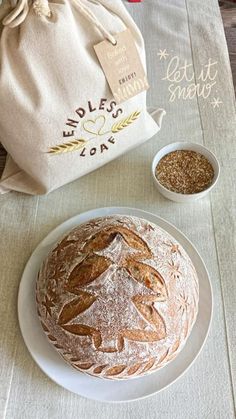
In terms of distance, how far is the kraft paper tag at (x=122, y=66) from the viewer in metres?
0.73

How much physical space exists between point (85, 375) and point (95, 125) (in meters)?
0.40

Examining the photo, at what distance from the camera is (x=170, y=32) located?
1.07 m

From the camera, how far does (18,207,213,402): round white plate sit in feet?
2.11

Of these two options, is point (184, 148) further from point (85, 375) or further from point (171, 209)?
point (85, 375)

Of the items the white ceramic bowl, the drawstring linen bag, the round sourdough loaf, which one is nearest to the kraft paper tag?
the drawstring linen bag

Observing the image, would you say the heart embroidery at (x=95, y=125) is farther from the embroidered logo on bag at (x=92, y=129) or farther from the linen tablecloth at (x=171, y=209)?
the linen tablecloth at (x=171, y=209)

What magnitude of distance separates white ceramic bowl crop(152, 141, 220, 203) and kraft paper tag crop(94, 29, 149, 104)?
128mm

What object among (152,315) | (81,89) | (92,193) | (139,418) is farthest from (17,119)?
(139,418)

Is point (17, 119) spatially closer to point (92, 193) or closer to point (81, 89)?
point (81, 89)

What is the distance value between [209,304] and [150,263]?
15 centimetres

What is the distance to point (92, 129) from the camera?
0.76 m

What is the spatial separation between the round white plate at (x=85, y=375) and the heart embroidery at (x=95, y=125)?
181 mm

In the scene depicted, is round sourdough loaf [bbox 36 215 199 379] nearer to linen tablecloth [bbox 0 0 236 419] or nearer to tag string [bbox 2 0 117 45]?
linen tablecloth [bbox 0 0 236 419]

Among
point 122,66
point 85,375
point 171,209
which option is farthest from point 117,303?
point 122,66
